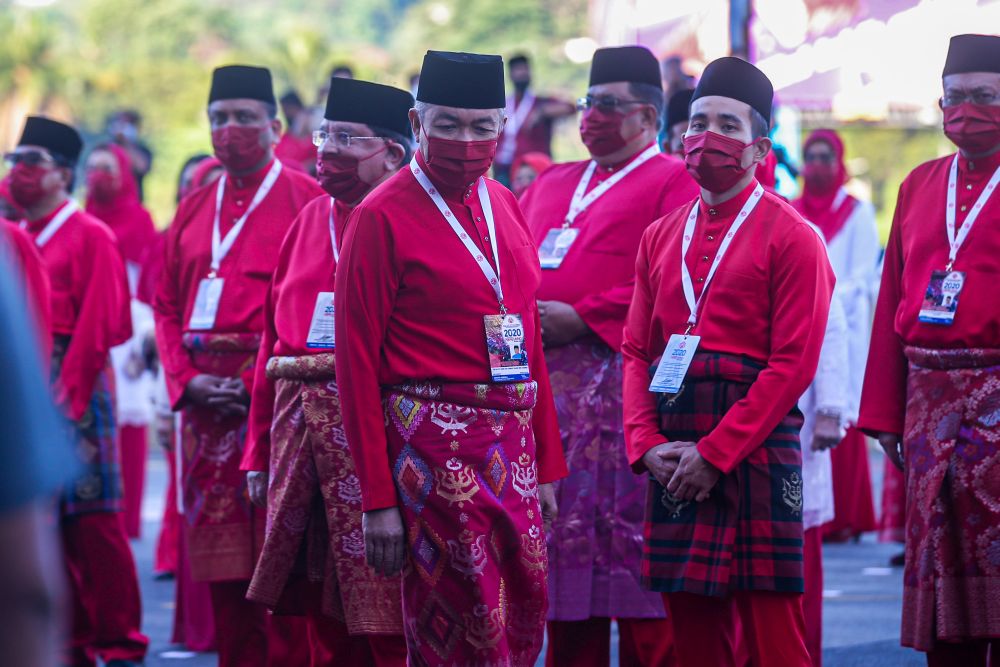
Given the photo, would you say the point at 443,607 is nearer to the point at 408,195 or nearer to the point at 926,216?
the point at 408,195

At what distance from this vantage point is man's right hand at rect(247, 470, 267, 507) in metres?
5.64

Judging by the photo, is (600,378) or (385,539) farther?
(600,378)

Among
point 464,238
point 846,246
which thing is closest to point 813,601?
point 464,238

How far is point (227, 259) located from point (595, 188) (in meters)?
1.49

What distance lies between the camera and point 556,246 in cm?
595

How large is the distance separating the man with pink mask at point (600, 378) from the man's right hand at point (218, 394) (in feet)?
4.00

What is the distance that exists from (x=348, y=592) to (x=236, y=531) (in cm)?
103

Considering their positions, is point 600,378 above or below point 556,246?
below

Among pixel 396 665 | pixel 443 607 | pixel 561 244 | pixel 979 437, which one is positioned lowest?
pixel 396 665

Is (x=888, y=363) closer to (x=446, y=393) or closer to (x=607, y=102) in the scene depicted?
(x=607, y=102)

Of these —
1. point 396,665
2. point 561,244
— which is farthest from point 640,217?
point 396,665

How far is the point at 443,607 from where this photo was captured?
4238 millimetres

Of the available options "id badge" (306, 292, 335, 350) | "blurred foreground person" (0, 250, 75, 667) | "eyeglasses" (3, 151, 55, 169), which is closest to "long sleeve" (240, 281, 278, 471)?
"id badge" (306, 292, 335, 350)

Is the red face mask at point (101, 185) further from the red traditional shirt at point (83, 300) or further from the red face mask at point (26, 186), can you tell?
the red traditional shirt at point (83, 300)
